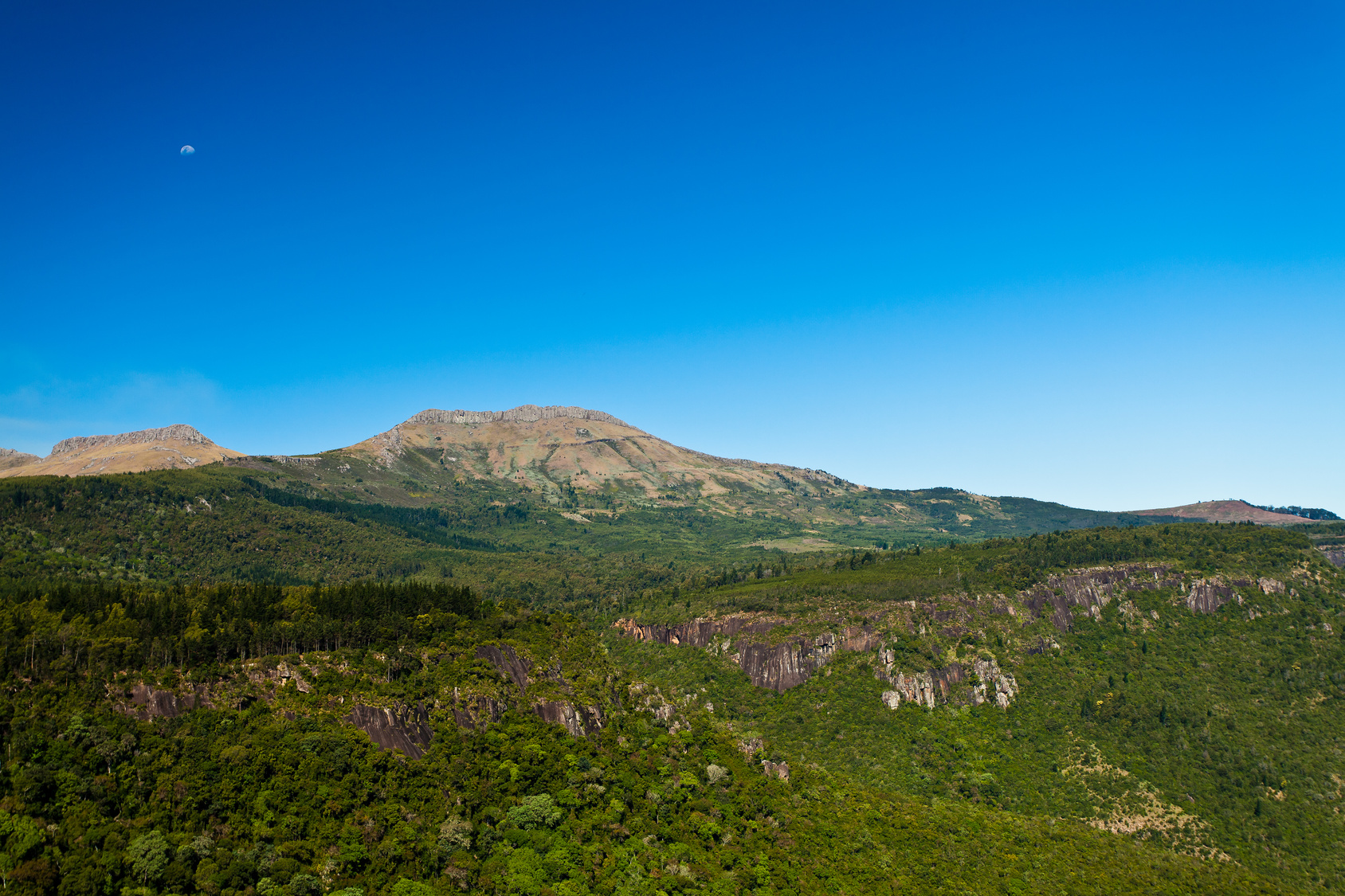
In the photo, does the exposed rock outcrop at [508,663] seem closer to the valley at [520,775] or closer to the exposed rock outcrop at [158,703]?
the valley at [520,775]

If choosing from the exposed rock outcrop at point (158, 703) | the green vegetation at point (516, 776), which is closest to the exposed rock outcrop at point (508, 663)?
the green vegetation at point (516, 776)

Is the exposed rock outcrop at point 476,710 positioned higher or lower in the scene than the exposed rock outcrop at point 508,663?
lower

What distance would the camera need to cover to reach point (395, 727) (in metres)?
110

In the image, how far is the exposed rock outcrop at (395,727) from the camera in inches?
4242

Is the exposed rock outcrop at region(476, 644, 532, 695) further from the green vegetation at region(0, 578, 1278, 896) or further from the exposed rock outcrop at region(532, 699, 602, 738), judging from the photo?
the exposed rock outcrop at region(532, 699, 602, 738)

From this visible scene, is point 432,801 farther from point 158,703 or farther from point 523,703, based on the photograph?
point 158,703

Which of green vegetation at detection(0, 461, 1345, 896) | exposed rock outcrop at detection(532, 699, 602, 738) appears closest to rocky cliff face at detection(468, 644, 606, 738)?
exposed rock outcrop at detection(532, 699, 602, 738)

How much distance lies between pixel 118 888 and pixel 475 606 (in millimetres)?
A: 83323

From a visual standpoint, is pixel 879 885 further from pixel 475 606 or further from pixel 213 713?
pixel 213 713

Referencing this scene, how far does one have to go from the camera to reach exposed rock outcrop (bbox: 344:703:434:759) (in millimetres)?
107750

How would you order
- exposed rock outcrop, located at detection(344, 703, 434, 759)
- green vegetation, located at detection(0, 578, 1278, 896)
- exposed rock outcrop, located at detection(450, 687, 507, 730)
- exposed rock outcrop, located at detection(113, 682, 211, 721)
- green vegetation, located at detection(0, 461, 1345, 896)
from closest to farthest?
1. green vegetation, located at detection(0, 578, 1278, 896)
2. green vegetation, located at detection(0, 461, 1345, 896)
3. exposed rock outcrop, located at detection(113, 682, 211, 721)
4. exposed rock outcrop, located at detection(344, 703, 434, 759)
5. exposed rock outcrop, located at detection(450, 687, 507, 730)

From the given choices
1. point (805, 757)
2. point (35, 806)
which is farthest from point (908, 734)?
point (35, 806)

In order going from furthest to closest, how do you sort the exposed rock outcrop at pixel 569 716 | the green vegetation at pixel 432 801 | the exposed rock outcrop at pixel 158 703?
the exposed rock outcrop at pixel 569 716 → the exposed rock outcrop at pixel 158 703 → the green vegetation at pixel 432 801

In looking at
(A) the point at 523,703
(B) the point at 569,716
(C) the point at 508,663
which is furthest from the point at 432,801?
(C) the point at 508,663
